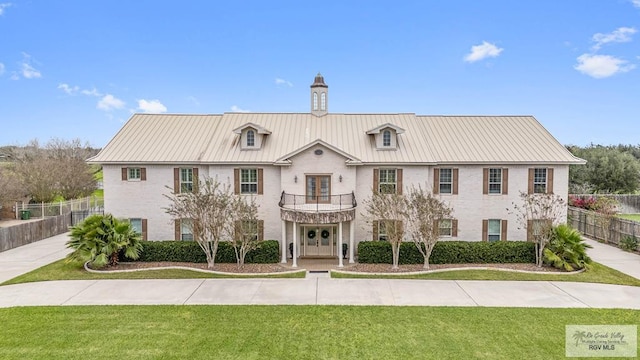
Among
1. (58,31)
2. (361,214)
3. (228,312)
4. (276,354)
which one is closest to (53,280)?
(228,312)

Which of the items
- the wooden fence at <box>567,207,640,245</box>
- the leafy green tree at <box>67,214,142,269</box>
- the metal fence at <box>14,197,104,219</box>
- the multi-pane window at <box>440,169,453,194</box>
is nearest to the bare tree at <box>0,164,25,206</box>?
the metal fence at <box>14,197,104,219</box>

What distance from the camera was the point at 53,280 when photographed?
52.2 feet

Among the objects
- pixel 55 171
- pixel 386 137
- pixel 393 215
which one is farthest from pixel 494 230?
pixel 55 171

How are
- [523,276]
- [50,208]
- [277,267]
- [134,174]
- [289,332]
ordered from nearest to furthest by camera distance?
[289,332], [523,276], [277,267], [134,174], [50,208]

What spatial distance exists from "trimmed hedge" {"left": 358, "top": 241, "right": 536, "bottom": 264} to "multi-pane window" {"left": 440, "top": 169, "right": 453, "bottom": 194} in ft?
11.6

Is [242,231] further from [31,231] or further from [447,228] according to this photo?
[31,231]

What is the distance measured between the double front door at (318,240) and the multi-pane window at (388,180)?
3.87 m

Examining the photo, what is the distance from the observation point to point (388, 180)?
825 inches

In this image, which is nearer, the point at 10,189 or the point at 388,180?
the point at 388,180

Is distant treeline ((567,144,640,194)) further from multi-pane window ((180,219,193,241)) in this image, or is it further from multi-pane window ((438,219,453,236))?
multi-pane window ((180,219,193,241))

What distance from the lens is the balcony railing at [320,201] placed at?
785 inches

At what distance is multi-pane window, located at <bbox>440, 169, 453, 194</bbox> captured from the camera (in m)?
21.1

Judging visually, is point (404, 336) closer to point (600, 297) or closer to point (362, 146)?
point (600, 297)

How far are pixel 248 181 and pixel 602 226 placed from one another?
23.0 meters
